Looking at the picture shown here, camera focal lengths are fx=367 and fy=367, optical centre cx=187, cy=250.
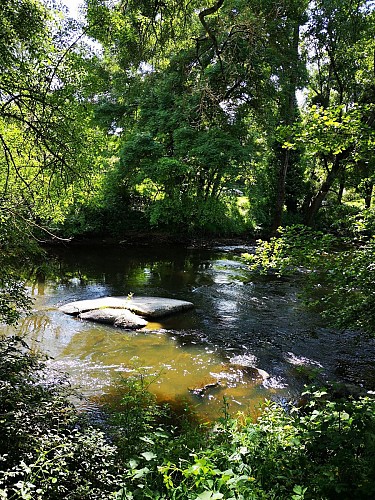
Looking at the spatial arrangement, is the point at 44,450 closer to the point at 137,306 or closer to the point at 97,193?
the point at 97,193

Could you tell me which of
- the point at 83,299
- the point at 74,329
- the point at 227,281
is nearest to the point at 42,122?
the point at 74,329

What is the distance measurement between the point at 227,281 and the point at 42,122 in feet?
29.7

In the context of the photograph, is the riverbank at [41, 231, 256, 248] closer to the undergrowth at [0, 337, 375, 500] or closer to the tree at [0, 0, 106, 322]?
the tree at [0, 0, 106, 322]

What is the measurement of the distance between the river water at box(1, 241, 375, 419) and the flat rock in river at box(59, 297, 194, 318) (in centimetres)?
26

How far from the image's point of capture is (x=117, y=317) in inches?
333

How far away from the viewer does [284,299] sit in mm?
10523

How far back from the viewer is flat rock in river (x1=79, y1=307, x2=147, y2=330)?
8258 mm

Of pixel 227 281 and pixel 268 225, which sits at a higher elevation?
pixel 268 225

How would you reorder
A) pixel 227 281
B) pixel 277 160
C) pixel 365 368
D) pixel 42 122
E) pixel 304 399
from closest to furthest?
pixel 42 122, pixel 304 399, pixel 365 368, pixel 227 281, pixel 277 160

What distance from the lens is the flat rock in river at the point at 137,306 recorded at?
896 cm

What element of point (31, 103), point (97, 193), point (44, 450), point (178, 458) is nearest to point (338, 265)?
point (178, 458)

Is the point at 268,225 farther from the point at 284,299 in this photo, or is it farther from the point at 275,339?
the point at 275,339

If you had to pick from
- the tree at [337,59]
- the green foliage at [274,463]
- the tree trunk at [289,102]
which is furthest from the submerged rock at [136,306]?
the tree trunk at [289,102]

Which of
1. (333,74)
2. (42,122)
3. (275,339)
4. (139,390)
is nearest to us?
(42,122)
